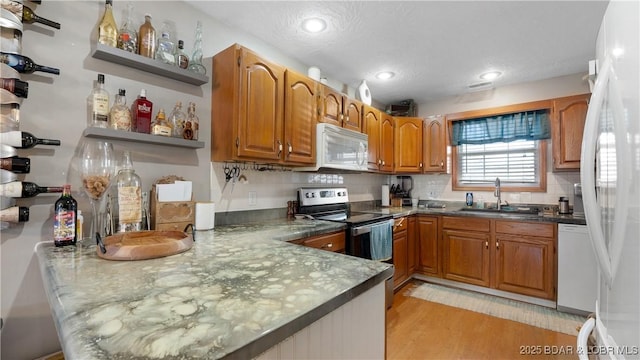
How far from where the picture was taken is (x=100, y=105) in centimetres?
141

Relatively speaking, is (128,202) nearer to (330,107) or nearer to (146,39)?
(146,39)

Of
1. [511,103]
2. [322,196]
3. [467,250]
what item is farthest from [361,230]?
[511,103]

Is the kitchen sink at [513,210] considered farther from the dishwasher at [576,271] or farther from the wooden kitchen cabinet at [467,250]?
the dishwasher at [576,271]

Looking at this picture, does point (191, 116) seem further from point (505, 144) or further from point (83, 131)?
point (505, 144)

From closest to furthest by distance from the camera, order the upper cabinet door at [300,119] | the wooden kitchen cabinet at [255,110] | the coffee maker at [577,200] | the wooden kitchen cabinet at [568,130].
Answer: the wooden kitchen cabinet at [255,110], the upper cabinet door at [300,119], the wooden kitchen cabinet at [568,130], the coffee maker at [577,200]

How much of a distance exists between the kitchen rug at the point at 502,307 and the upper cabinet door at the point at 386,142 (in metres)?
1.46

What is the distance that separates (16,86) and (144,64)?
0.54m

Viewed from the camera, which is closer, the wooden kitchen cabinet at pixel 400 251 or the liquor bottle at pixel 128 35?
the liquor bottle at pixel 128 35

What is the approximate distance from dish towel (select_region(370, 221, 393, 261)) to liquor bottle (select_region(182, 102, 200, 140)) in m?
1.61

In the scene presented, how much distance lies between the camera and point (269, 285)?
2.57ft

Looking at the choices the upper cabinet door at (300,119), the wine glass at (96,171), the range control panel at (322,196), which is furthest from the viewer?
the range control panel at (322,196)

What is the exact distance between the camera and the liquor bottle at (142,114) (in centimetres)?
155

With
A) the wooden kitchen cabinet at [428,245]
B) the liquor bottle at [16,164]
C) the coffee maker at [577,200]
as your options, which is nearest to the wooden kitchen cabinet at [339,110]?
the wooden kitchen cabinet at [428,245]

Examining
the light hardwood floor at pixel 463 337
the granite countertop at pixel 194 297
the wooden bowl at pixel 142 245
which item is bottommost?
the light hardwood floor at pixel 463 337
